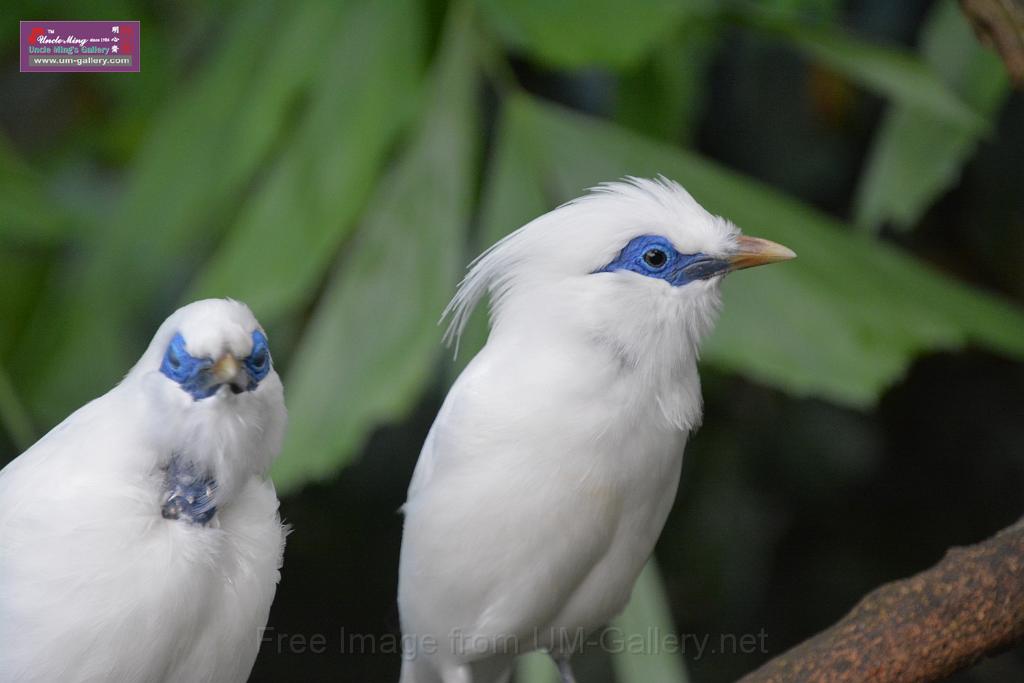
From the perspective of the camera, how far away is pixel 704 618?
11.7 ft

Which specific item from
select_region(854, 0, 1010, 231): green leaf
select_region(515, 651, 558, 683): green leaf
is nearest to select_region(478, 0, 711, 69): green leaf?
select_region(854, 0, 1010, 231): green leaf

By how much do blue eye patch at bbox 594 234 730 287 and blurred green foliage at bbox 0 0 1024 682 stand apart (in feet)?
2.47

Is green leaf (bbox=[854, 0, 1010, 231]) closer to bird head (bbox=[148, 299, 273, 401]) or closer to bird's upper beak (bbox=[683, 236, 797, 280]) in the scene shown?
bird's upper beak (bbox=[683, 236, 797, 280])

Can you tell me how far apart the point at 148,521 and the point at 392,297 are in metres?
1.05

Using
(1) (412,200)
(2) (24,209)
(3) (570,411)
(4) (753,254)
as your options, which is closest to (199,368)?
(3) (570,411)

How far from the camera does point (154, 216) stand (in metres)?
2.93

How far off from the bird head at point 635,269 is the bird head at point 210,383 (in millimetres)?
419

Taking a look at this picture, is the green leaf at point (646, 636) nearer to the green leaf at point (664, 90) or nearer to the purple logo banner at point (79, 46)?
the green leaf at point (664, 90)

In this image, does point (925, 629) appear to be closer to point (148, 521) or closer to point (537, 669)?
point (537, 669)

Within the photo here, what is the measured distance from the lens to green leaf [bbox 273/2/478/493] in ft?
8.12

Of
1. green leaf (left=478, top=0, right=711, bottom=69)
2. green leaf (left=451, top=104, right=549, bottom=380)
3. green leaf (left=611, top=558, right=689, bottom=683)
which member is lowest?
green leaf (left=611, top=558, right=689, bottom=683)

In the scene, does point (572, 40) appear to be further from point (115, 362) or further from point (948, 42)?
point (115, 362)

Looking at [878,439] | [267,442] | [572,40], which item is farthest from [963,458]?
[267,442]

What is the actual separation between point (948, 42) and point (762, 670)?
163cm
